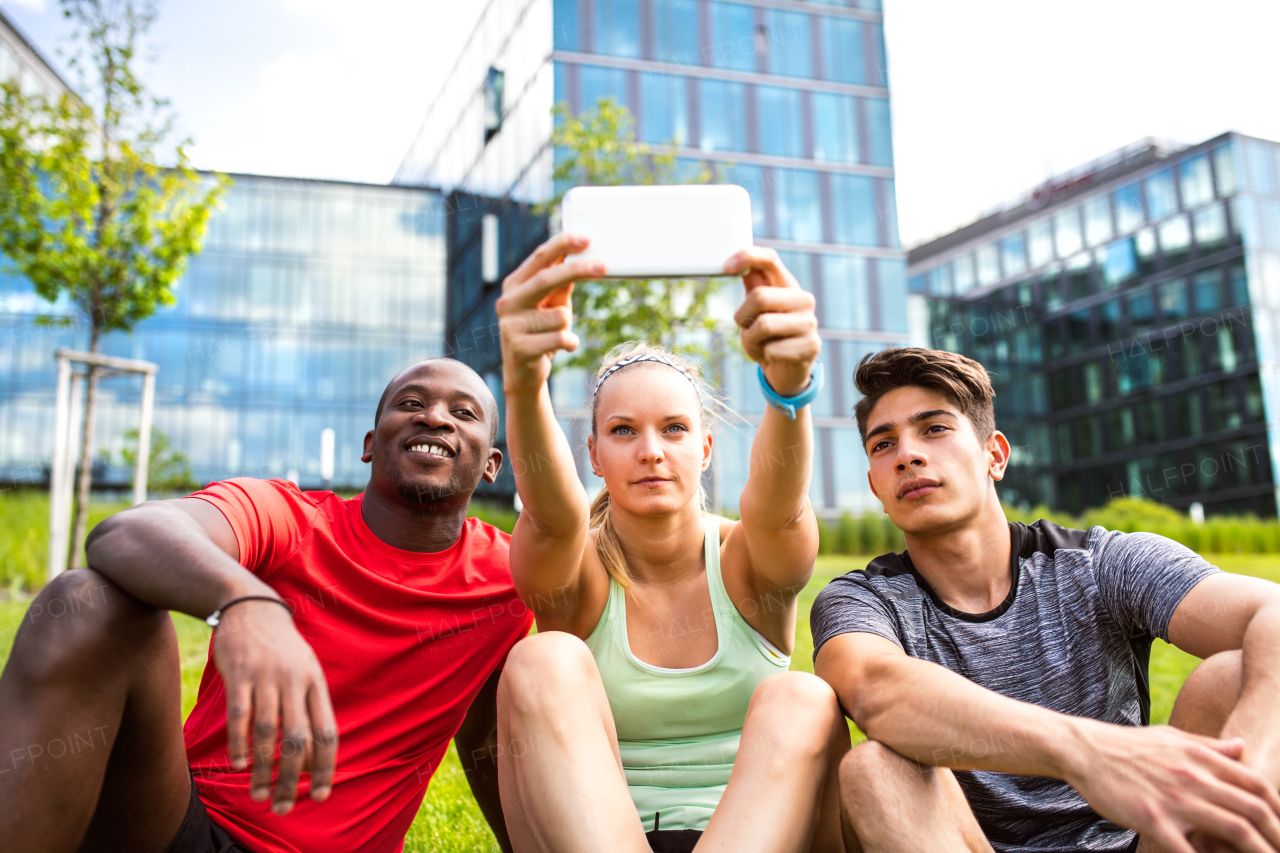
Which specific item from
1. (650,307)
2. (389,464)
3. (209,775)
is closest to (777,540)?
(389,464)

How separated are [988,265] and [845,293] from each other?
19.5 m

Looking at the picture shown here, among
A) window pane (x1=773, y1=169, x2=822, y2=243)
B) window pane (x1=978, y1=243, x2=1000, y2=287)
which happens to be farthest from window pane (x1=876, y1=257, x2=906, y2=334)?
window pane (x1=978, y1=243, x2=1000, y2=287)

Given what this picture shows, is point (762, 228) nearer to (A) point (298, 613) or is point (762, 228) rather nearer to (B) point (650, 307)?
(B) point (650, 307)

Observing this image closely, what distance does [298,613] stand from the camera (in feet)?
8.09

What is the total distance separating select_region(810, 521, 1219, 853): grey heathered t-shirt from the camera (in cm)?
227

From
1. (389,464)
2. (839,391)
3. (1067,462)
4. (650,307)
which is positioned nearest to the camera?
(389,464)

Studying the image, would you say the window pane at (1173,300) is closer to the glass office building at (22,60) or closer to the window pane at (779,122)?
the window pane at (779,122)

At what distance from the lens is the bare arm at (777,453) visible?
192 cm

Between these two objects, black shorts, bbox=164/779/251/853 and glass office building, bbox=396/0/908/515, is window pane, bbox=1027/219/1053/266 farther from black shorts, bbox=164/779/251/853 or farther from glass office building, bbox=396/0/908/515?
black shorts, bbox=164/779/251/853

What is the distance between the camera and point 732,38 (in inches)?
979

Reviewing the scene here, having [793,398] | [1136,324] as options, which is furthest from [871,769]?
[1136,324]

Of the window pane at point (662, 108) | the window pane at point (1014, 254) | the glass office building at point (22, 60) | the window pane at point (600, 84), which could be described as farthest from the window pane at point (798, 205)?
the glass office building at point (22, 60)

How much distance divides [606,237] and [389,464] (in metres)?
1.20

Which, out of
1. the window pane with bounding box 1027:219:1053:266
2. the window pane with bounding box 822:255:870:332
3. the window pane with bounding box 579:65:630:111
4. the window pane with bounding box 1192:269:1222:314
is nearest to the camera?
the window pane with bounding box 579:65:630:111
